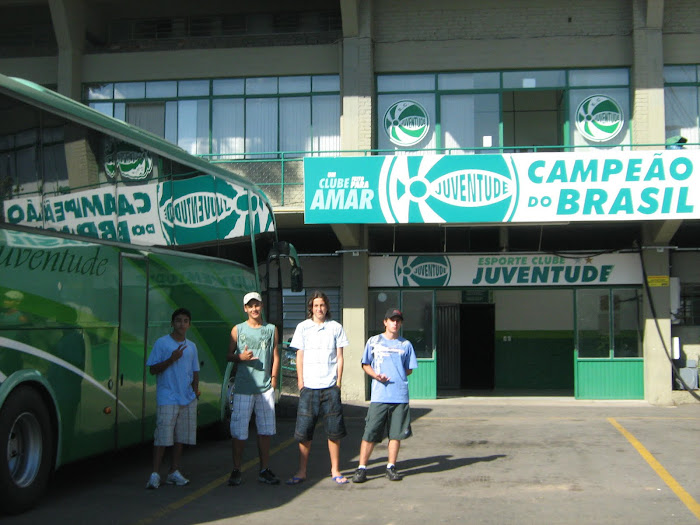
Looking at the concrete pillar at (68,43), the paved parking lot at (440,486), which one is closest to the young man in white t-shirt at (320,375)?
the paved parking lot at (440,486)

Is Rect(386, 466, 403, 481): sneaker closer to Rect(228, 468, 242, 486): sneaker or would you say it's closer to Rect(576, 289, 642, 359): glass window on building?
Rect(228, 468, 242, 486): sneaker

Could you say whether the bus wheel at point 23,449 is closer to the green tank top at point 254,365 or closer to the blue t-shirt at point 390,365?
the green tank top at point 254,365

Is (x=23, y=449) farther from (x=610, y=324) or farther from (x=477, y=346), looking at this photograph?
(x=477, y=346)

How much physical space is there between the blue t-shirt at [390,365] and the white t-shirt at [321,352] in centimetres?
37

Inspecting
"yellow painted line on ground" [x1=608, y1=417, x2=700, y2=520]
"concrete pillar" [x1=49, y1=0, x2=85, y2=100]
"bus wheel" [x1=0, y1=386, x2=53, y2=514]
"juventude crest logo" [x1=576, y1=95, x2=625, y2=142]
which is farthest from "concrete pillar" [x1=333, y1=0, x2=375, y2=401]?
"bus wheel" [x1=0, y1=386, x2=53, y2=514]

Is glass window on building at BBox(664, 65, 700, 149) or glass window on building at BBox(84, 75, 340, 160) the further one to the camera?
glass window on building at BBox(84, 75, 340, 160)

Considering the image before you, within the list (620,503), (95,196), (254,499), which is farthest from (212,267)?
(620,503)

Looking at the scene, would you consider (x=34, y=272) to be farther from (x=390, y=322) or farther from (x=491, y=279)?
(x=491, y=279)

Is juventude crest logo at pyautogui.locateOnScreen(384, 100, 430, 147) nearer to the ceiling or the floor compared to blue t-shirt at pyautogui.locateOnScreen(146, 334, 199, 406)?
nearer to the ceiling

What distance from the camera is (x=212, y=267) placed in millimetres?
10906

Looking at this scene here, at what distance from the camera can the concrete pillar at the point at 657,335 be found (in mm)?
18688

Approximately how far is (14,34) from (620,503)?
63.1ft

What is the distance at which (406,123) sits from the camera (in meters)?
19.6

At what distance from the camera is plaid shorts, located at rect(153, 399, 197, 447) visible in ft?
27.6
